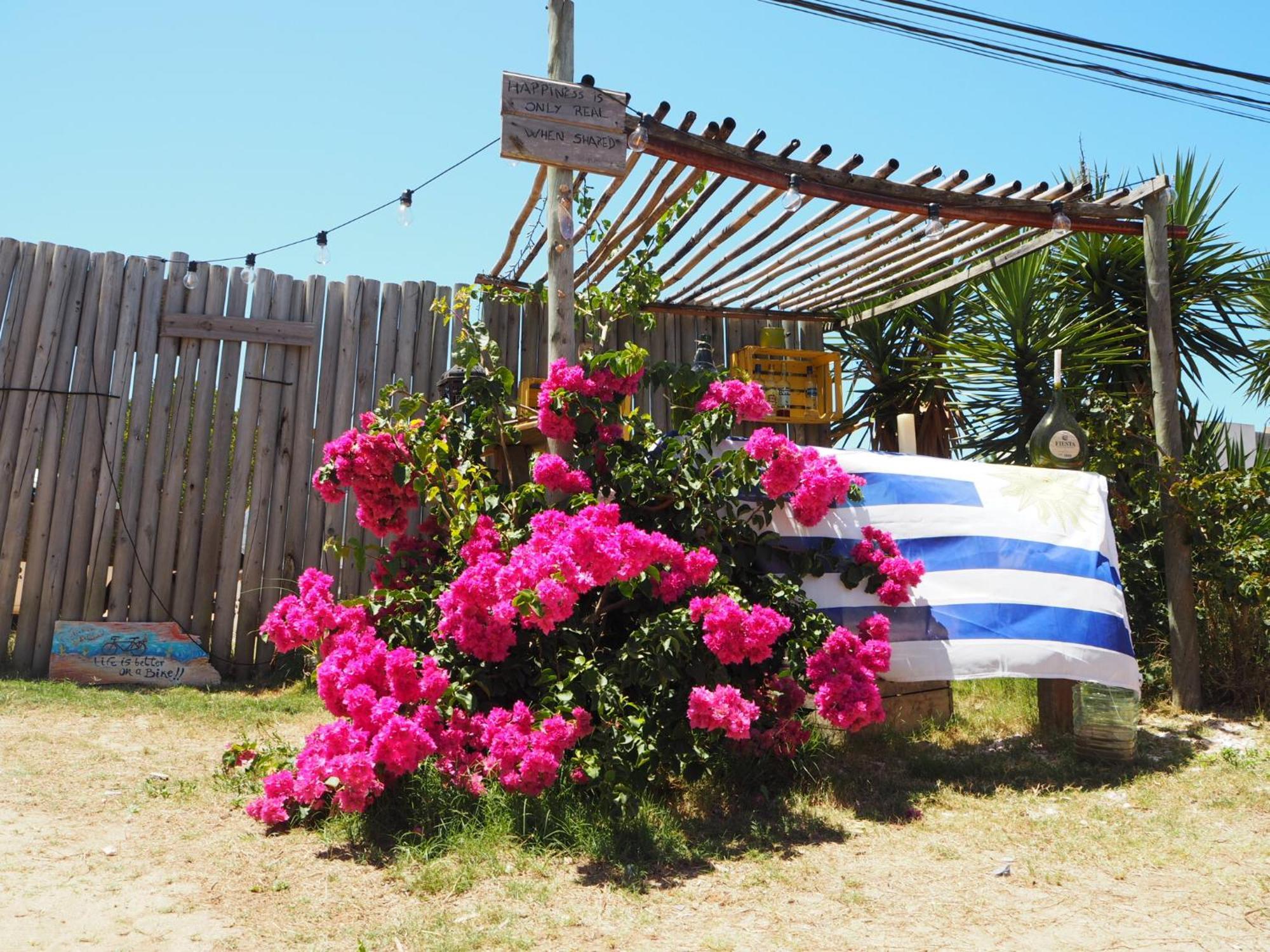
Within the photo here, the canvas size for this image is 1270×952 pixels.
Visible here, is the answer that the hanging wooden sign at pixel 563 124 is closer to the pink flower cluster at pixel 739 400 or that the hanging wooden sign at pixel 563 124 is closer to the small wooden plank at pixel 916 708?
the pink flower cluster at pixel 739 400

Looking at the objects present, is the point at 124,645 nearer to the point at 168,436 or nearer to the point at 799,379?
the point at 168,436

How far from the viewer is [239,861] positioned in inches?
117

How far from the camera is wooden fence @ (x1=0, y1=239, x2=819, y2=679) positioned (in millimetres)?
5535

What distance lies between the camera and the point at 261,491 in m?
5.84

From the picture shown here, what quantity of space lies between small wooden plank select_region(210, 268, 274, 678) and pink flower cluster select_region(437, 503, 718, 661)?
8.95ft

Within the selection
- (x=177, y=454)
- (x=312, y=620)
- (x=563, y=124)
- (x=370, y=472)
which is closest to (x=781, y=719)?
(x=312, y=620)

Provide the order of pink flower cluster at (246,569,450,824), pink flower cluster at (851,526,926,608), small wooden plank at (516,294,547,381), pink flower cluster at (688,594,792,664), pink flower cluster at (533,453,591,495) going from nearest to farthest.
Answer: pink flower cluster at (246,569,450,824), pink flower cluster at (688,594,792,664), pink flower cluster at (533,453,591,495), pink flower cluster at (851,526,926,608), small wooden plank at (516,294,547,381)

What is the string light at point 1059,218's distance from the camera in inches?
216

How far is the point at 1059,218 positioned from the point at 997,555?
2.26 metres

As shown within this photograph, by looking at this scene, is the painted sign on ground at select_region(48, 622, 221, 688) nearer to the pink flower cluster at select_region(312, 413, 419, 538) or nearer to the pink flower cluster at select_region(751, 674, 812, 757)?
the pink flower cluster at select_region(312, 413, 419, 538)

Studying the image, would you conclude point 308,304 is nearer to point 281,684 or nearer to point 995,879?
point 281,684

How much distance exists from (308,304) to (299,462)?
1.00m

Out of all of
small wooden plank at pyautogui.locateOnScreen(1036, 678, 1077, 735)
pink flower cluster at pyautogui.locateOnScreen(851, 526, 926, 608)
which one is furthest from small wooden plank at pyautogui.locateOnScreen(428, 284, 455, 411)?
small wooden plank at pyautogui.locateOnScreen(1036, 678, 1077, 735)

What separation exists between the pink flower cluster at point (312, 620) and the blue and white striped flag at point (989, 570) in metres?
1.84
